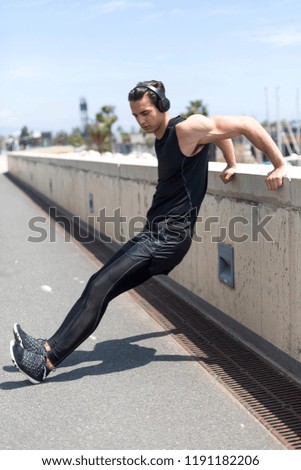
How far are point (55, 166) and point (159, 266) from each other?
12.8m

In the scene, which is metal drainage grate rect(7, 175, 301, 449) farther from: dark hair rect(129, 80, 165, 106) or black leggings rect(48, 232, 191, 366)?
dark hair rect(129, 80, 165, 106)

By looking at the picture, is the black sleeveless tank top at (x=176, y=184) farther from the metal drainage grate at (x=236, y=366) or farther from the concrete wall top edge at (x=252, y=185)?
the metal drainage grate at (x=236, y=366)

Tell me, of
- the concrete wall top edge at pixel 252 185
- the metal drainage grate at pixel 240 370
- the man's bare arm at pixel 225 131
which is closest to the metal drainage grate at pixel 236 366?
the metal drainage grate at pixel 240 370

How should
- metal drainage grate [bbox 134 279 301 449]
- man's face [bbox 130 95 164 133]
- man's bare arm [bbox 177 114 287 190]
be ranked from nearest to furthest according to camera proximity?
metal drainage grate [bbox 134 279 301 449]
man's bare arm [bbox 177 114 287 190]
man's face [bbox 130 95 164 133]

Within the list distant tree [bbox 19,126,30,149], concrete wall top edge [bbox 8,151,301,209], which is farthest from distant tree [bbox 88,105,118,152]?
concrete wall top edge [bbox 8,151,301,209]

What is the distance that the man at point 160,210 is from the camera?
467 centimetres

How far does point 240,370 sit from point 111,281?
1.09 m

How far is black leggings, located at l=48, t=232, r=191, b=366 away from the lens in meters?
4.82

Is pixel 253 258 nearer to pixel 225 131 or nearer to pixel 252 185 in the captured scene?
pixel 252 185

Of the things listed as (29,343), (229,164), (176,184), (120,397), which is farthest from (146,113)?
(120,397)

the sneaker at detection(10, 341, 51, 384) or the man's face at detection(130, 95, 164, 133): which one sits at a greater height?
the man's face at detection(130, 95, 164, 133)

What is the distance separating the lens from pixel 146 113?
4762 millimetres

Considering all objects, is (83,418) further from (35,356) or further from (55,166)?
(55,166)

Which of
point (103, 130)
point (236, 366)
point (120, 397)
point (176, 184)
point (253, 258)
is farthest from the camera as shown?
point (103, 130)
